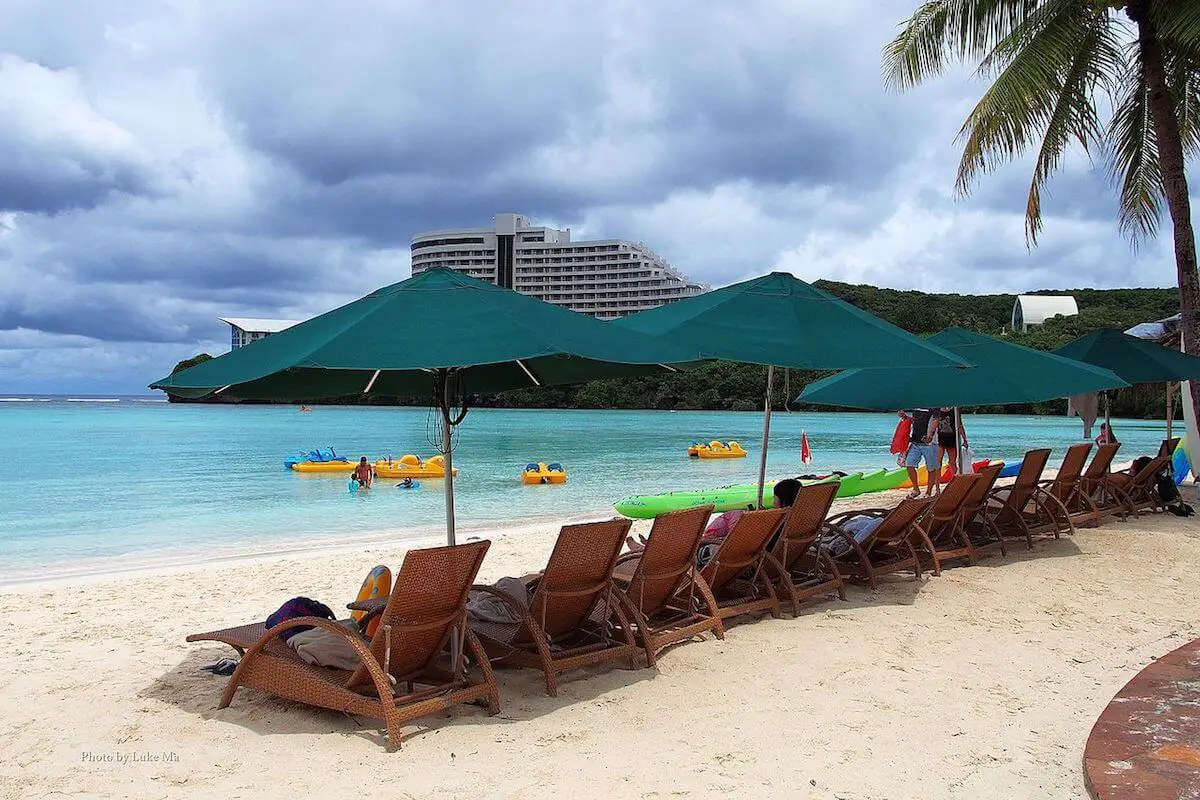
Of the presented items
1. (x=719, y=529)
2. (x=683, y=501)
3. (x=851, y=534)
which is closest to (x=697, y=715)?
(x=719, y=529)

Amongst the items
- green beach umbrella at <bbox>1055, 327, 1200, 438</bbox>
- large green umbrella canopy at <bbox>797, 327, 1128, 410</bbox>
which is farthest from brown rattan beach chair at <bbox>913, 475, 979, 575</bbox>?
green beach umbrella at <bbox>1055, 327, 1200, 438</bbox>

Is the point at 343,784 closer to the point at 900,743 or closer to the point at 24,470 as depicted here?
the point at 900,743

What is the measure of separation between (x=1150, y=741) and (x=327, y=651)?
332cm

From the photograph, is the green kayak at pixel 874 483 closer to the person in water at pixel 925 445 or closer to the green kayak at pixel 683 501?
the green kayak at pixel 683 501

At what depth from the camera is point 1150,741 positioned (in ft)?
11.3

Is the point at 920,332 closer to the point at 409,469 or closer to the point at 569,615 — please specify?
the point at 409,469

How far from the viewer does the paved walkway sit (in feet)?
9.93

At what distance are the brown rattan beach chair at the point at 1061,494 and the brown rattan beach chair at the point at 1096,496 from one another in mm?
100

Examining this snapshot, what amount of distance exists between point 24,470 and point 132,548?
1770cm

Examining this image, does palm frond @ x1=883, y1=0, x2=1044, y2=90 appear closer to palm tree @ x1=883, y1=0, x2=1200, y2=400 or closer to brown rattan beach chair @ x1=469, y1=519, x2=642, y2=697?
palm tree @ x1=883, y1=0, x2=1200, y2=400

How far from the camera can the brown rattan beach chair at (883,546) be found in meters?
6.49

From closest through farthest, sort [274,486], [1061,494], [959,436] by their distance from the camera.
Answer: [1061,494] → [959,436] → [274,486]

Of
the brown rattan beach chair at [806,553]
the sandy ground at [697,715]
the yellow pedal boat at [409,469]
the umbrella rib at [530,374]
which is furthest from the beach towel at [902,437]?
the yellow pedal boat at [409,469]

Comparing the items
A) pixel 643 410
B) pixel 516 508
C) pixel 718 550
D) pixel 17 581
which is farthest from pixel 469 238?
pixel 718 550
